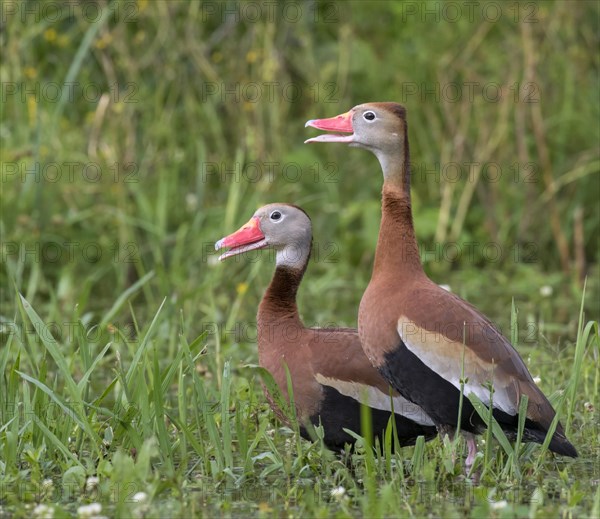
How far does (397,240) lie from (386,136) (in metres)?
0.47

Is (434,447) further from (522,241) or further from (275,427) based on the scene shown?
(522,241)

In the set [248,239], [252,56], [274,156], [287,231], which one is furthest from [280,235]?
[252,56]

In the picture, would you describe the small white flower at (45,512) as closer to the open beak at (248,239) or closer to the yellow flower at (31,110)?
the open beak at (248,239)

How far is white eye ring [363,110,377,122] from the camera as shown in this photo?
192 inches

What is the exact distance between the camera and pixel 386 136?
4.83 m

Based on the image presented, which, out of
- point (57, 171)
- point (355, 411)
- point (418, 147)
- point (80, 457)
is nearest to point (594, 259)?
point (418, 147)

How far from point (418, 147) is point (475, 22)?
3.37 feet

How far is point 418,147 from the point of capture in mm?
8789

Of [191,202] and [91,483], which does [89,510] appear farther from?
[191,202]

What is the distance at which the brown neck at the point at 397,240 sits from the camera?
4578 mm

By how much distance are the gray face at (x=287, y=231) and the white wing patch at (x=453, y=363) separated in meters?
0.96

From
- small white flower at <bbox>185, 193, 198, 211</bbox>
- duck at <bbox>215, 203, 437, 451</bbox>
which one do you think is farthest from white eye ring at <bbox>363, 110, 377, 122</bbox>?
small white flower at <bbox>185, 193, 198, 211</bbox>

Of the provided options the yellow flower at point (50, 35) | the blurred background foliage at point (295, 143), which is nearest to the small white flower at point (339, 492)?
the blurred background foliage at point (295, 143)

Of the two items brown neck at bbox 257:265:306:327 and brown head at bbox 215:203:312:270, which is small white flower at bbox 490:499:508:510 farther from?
brown head at bbox 215:203:312:270
